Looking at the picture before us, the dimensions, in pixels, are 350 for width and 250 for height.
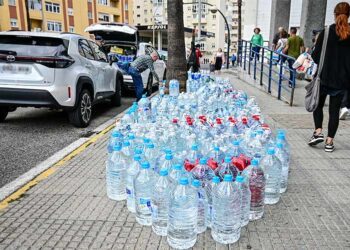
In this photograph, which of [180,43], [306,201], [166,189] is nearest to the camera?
[166,189]

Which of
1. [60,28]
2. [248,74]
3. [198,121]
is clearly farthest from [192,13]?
[198,121]

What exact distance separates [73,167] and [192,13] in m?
84.4

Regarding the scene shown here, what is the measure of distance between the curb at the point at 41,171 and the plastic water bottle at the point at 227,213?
219 cm

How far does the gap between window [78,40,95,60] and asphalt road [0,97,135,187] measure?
1463mm

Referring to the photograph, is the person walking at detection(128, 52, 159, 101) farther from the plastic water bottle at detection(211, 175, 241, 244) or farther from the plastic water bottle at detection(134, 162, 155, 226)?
the plastic water bottle at detection(211, 175, 241, 244)

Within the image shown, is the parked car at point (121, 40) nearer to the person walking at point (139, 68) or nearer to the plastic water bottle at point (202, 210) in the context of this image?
the person walking at point (139, 68)

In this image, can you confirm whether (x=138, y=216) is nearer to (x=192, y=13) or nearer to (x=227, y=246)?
(x=227, y=246)

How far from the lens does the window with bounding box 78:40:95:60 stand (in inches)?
269

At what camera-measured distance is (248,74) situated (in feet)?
43.3

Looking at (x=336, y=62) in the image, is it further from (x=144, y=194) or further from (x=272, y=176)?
(x=144, y=194)

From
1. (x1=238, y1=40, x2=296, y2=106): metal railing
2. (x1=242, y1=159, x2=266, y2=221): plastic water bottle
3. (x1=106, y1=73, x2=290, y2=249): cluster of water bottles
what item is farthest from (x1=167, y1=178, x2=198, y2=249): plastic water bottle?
(x1=238, y1=40, x2=296, y2=106): metal railing

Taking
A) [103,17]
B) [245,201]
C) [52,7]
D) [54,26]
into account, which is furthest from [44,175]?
[103,17]

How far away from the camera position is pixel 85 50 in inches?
279

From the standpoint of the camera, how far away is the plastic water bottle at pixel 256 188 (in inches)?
117
